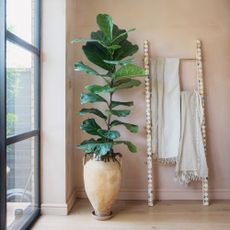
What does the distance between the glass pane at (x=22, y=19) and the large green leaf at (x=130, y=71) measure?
0.87 metres

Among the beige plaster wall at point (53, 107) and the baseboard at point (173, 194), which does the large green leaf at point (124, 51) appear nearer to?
the beige plaster wall at point (53, 107)

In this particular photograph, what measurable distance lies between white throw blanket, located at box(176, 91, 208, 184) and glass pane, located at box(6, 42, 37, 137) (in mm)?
1560

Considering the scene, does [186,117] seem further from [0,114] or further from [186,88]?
[0,114]

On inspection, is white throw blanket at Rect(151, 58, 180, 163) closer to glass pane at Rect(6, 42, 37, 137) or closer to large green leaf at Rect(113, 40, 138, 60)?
large green leaf at Rect(113, 40, 138, 60)

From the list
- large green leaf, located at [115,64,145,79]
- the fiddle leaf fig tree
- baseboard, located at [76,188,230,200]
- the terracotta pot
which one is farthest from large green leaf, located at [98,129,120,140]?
baseboard, located at [76,188,230,200]

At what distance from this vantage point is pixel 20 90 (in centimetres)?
231

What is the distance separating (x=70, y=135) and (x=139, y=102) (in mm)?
858

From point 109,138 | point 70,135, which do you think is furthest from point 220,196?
point 70,135

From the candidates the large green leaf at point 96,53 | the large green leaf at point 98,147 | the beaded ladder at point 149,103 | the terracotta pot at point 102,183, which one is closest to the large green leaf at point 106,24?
the large green leaf at point 96,53

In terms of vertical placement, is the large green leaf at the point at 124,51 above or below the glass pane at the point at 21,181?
above

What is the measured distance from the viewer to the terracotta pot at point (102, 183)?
2.49 meters

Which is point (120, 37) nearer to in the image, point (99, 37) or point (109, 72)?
point (99, 37)

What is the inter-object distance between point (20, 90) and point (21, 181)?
0.77m

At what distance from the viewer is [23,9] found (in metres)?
2.36
